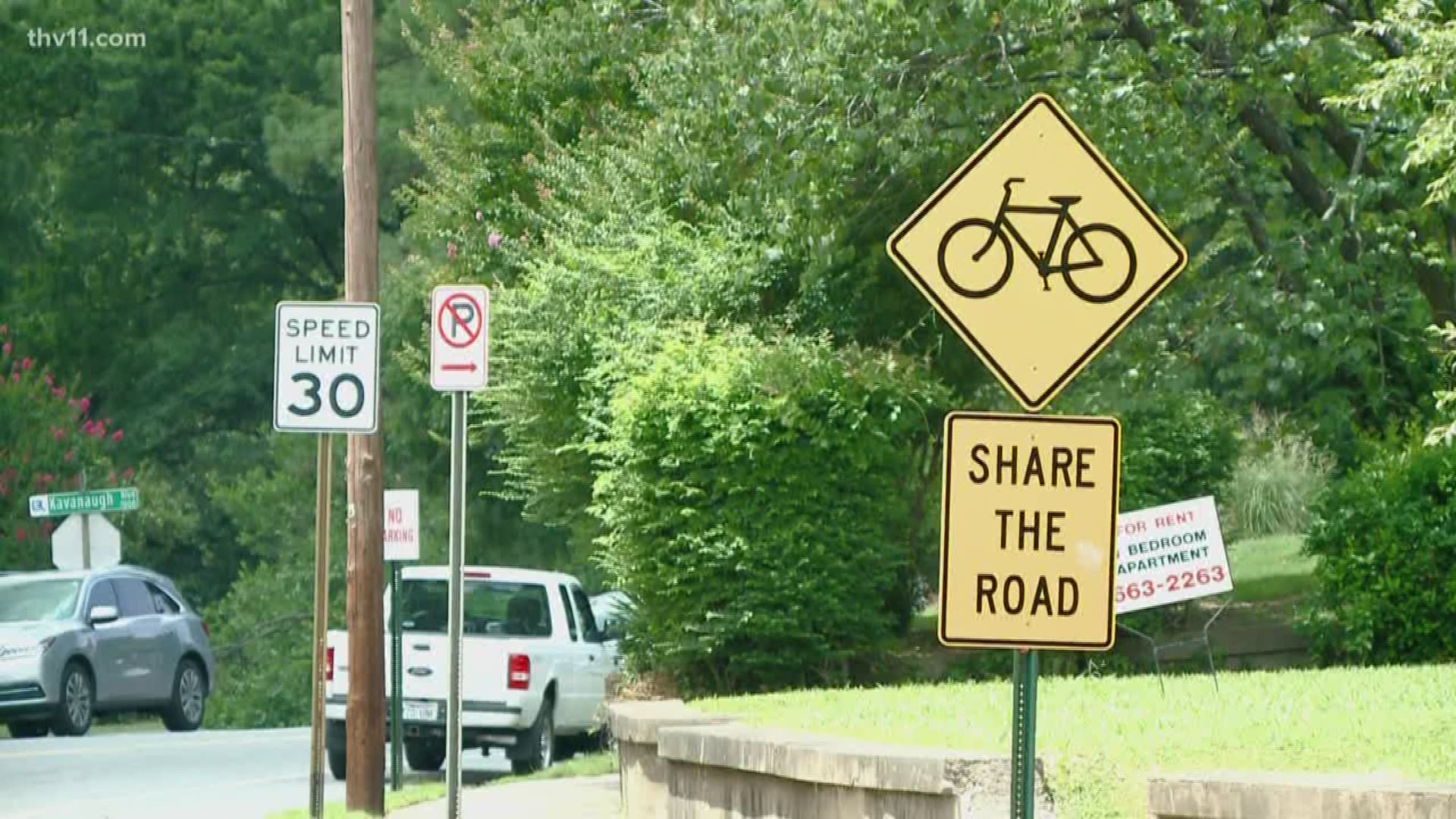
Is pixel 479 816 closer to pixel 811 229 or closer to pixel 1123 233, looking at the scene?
pixel 811 229

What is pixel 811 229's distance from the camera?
1900 cm

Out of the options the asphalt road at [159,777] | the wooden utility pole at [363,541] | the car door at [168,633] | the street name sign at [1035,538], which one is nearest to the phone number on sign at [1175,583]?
the wooden utility pole at [363,541]

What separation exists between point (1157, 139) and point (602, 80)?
10.2 metres

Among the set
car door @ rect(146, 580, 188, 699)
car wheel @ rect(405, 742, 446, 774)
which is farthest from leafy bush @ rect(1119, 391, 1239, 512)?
car door @ rect(146, 580, 188, 699)

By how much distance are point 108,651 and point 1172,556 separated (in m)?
14.7

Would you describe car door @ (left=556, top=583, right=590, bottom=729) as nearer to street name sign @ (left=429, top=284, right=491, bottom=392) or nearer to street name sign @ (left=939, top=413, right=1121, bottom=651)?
street name sign @ (left=429, top=284, right=491, bottom=392)

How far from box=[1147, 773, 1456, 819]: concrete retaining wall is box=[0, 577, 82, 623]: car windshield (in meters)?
17.8

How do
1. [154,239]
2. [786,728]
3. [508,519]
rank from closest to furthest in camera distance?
[786,728] → [508,519] → [154,239]

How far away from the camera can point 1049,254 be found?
8.05m

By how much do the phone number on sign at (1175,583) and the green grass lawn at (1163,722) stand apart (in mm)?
586

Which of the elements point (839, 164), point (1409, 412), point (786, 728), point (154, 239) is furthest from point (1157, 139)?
point (154, 239)

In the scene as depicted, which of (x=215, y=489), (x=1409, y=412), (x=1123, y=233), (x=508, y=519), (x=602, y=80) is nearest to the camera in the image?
(x=1123, y=233)

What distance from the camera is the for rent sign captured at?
46.2ft

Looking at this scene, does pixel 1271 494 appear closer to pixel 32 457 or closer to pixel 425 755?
pixel 425 755
